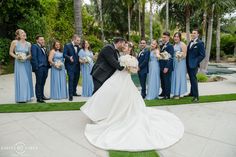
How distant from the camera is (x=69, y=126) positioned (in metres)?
5.45

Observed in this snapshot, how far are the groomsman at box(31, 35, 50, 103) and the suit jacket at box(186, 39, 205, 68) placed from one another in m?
3.97

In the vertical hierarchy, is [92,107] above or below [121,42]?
below

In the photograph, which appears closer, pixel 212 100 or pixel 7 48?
pixel 212 100

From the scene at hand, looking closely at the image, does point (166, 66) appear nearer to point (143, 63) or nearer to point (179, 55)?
point (179, 55)

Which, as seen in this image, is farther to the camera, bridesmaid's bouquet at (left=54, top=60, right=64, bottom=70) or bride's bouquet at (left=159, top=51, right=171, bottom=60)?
bridesmaid's bouquet at (left=54, top=60, right=64, bottom=70)

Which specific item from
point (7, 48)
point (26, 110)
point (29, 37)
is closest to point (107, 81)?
point (26, 110)

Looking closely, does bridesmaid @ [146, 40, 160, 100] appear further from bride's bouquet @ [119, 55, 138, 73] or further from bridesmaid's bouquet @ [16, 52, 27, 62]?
bridesmaid's bouquet @ [16, 52, 27, 62]

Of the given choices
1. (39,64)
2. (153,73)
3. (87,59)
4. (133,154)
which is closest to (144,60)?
Result: (153,73)

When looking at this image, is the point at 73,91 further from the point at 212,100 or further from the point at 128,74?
the point at 212,100

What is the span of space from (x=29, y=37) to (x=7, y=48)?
1.85 metres

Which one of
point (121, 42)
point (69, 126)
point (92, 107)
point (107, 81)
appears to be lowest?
point (69, 126)

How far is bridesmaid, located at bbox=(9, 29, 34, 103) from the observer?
23.5 feet

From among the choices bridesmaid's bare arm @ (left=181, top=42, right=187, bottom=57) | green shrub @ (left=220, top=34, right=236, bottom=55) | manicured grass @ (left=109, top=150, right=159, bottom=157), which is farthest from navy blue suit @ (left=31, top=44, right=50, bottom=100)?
green shrub @ (left=220, top=34, right=236, bottom=55)

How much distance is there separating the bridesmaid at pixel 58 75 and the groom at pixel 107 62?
2508 millimetres
